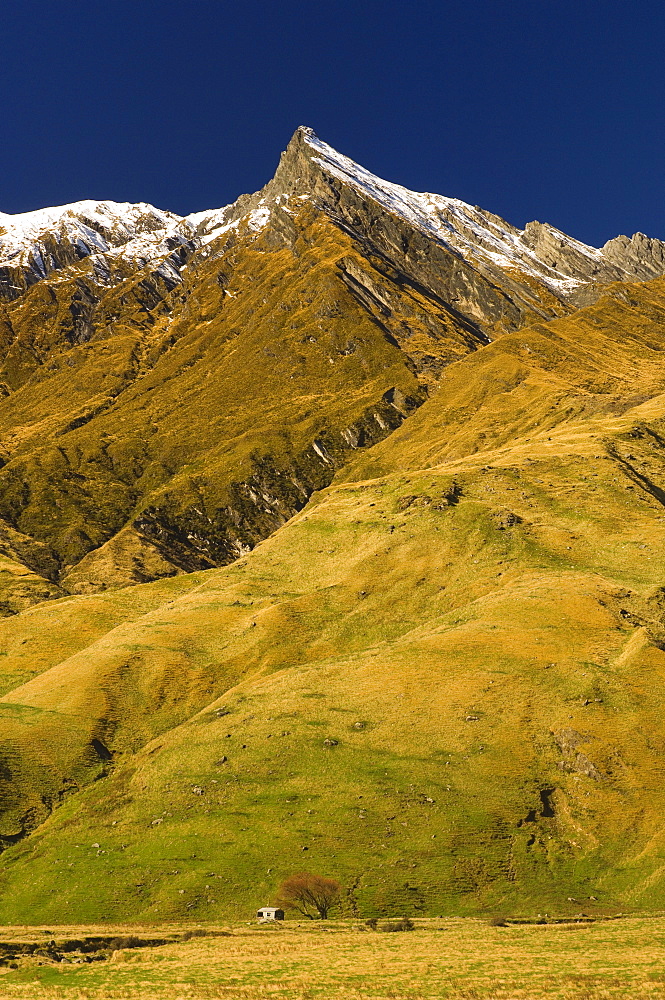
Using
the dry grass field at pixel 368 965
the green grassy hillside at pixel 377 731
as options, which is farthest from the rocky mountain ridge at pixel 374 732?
the dry grass field at pixel 368 965

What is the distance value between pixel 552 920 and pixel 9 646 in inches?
4611

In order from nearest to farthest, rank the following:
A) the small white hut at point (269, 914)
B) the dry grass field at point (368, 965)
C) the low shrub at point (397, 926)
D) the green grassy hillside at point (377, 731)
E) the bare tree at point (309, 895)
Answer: the dry grass field at point (368, 965) < the low shrub at point (397, 926) < the small white hut at point (269, 914) < the bare tree at point (309, 895) < the green grassy hillside at point (377, 731)

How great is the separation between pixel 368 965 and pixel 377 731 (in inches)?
1794

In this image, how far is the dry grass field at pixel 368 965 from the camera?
4453 centimetres

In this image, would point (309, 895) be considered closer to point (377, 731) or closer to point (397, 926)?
point (397, 926)

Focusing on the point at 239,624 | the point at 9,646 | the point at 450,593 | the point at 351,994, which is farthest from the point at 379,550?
the point at 351,994

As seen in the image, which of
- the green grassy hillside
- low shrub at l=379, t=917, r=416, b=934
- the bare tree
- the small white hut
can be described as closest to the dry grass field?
low shrub at l=379, t=917, r=416, b=934

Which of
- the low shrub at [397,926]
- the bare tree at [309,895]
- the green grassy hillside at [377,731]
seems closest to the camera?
the low shrub at [397,926]

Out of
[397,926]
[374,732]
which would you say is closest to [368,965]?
[397,926]

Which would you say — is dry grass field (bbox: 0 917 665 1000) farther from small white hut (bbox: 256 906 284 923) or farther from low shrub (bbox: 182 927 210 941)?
small white hut (bbox: 256 906 284 923)

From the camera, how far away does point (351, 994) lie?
145ft

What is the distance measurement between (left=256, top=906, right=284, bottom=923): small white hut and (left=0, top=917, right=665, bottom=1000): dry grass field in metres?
2.57

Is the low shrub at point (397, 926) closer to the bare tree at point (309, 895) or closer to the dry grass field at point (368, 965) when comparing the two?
the dry grass field at point (368, 965)

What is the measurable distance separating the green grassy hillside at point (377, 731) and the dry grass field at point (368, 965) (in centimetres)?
1036
